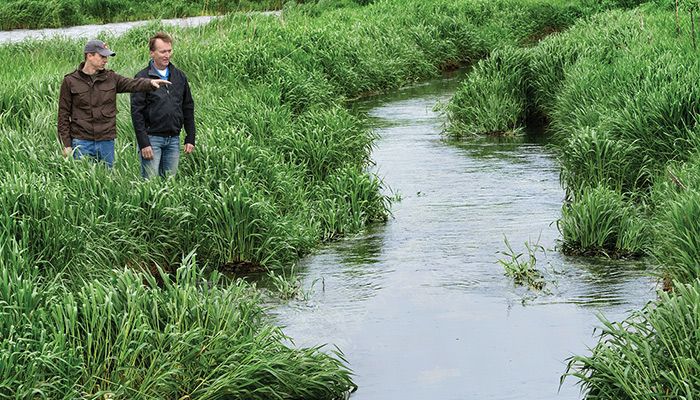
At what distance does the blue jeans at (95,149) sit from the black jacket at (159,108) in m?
0.41

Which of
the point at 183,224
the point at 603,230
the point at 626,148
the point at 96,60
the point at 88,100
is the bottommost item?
the point at 603,230

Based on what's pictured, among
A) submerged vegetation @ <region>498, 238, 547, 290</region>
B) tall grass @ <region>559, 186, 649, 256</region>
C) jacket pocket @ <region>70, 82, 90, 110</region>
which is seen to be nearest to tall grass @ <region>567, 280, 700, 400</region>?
submerged vegetation @ <region>498, 238, 547, 290</region>

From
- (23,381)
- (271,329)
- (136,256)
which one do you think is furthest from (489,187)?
(23,381)

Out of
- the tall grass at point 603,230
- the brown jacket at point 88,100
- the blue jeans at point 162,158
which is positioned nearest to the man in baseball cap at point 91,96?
the brown jacket at point 88,100

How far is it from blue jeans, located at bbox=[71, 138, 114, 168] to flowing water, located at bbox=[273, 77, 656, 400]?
7.44ft

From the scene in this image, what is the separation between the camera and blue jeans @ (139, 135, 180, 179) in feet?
35.8

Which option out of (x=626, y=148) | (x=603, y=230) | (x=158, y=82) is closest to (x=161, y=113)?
(x=158, y=82)

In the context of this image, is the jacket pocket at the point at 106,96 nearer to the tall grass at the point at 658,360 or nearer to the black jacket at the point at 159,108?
the black jacket at the point at 159,108

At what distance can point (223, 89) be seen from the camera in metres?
16.9

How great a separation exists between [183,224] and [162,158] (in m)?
0.85

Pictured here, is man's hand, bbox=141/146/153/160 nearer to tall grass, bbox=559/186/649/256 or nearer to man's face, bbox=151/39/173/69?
man's face, bbox=151/39/173/69

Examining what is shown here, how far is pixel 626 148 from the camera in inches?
508

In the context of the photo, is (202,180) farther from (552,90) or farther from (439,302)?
(552,90)

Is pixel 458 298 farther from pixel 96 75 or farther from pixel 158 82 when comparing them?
pixel 96 75
